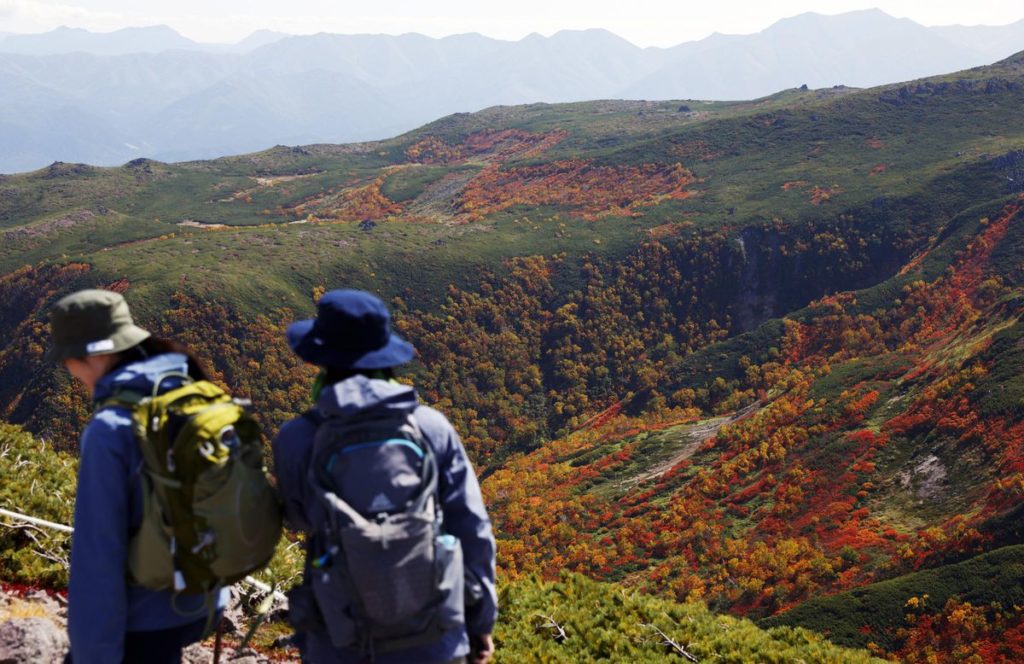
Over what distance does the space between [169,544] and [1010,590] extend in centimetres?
2691

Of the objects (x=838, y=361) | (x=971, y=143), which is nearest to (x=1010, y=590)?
(x=838, y=361)

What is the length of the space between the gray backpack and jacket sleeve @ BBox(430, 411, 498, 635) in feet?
0.83

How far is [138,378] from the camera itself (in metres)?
3.91

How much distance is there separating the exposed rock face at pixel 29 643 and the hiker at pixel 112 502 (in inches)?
101

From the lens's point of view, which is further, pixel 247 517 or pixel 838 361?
pixel 838 361

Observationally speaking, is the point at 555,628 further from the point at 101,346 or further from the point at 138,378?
the point at 101,346

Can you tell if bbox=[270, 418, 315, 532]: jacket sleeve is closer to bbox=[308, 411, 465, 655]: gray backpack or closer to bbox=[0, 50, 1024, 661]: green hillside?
bbox=[308, 411, 465, 655]: gray backpack

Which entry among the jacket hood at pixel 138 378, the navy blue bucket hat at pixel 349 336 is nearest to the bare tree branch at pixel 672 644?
the navy blue bucket hat at pixel 349 336

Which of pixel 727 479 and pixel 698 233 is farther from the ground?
pixel 698 233

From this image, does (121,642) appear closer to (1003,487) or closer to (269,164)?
(1003,487)

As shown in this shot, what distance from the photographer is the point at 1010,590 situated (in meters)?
22.6

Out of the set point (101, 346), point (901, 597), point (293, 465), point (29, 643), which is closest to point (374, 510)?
point (293, 465)

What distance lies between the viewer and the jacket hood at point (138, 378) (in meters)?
3.90

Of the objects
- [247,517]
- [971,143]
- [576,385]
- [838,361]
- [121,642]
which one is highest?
[971,143]
